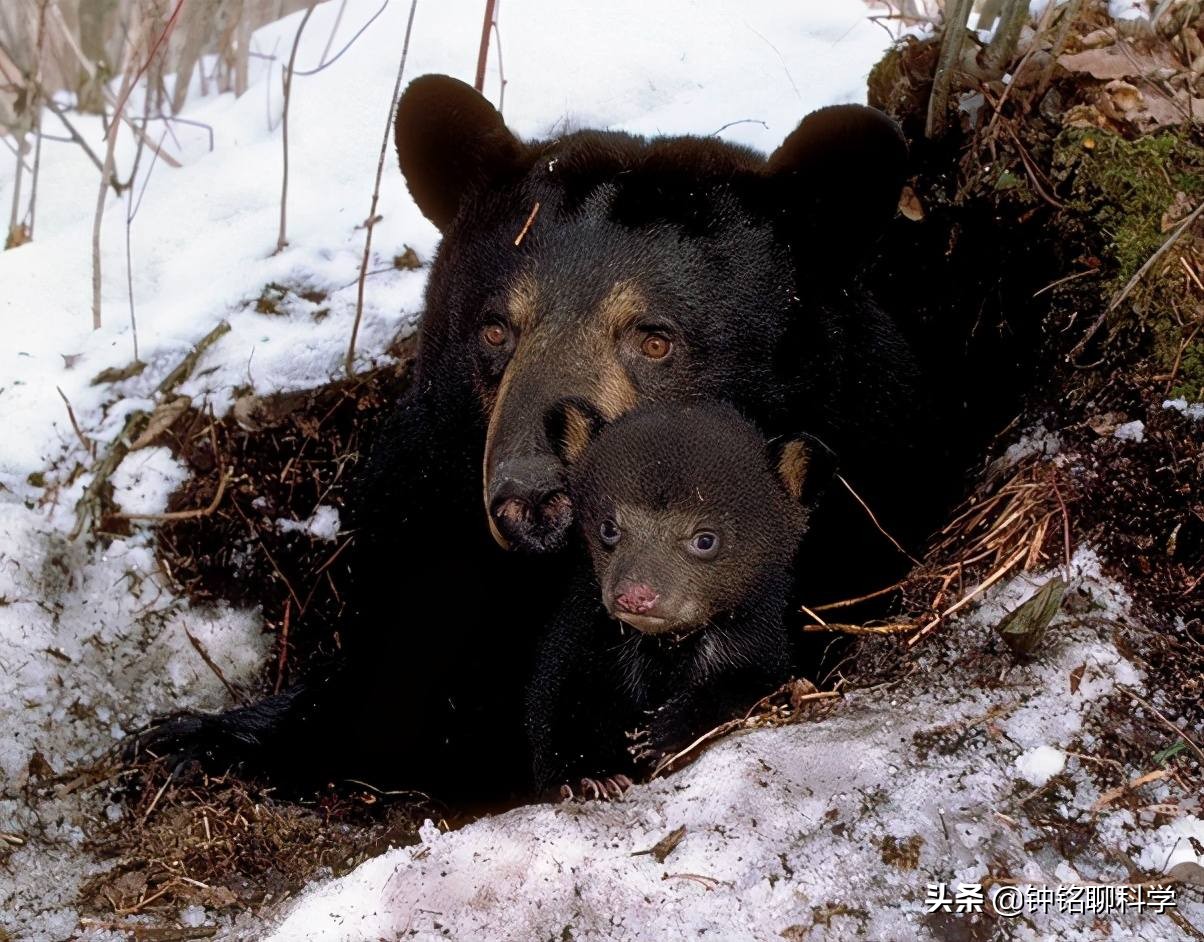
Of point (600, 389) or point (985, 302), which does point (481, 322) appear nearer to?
point (600, 389)

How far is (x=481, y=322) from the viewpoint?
11.7 feet

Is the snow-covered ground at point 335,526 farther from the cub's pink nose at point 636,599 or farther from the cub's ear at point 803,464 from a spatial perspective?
the cub's ear at point 803,464

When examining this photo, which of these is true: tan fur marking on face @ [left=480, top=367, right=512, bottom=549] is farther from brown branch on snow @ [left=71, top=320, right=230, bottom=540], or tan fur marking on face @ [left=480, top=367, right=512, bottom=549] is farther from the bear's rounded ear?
brown branch on snow @ [left=71, top=320, right=230, bottom=540]

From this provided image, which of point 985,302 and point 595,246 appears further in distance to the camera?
point 985,302

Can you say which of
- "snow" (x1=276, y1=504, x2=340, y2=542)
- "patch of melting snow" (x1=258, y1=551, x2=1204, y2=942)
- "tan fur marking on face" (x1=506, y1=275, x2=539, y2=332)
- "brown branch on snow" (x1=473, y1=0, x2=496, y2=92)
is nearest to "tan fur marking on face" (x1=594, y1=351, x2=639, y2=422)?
"tan fur marking on face" (x1=506, y1=275, x2=539, y2=332)

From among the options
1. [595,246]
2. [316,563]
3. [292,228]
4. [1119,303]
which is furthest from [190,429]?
[1119,303]

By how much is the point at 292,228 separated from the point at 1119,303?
3.13 meters

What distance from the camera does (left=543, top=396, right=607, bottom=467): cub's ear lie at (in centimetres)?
323

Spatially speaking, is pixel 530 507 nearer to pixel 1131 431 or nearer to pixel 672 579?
pixel 672 579

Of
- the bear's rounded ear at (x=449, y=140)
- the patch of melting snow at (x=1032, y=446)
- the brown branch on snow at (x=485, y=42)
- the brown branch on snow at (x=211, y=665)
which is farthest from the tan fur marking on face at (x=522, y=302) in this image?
the brown branch on snow at (x=211, y=665)

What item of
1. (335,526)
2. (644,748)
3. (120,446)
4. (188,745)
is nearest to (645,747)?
(644,748)

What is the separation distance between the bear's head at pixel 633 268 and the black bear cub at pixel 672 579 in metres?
0.12

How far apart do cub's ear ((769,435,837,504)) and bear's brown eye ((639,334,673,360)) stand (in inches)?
15.3

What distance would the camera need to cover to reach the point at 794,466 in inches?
135
